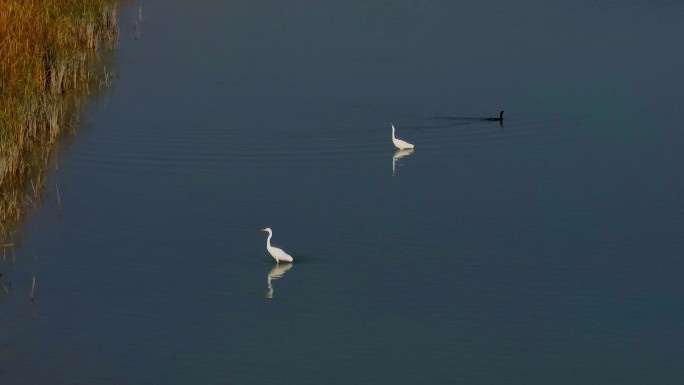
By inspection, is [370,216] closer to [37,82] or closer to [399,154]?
[399,154]

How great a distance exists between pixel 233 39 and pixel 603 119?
21.2 feet

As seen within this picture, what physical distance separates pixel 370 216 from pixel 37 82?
440 centimetres

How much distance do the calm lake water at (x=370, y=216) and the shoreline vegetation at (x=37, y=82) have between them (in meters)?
0.26

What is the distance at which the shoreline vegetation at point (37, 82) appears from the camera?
13.0 metres

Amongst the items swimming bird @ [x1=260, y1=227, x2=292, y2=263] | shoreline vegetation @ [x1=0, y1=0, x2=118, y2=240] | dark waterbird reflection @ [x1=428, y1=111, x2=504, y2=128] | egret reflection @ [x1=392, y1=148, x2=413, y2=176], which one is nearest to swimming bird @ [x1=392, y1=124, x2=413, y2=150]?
egret reflection @ [x1=392, y1=148, x2=413, y2=176]

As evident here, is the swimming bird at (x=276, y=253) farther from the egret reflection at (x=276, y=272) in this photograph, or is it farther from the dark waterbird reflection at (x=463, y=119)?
the dark waterbird reflection at (x=463, y=119)

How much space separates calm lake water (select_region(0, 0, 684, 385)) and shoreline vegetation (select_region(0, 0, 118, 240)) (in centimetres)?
26

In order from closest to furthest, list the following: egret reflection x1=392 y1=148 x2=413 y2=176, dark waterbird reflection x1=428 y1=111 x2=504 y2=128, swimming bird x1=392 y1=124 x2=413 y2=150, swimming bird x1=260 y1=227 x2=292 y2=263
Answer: swimming bird x1=260 y1=227 x2=292 y2=263 < egret reflection x1=392 y1=148 x2=413 y2=176 < swimming bird x1=392 y1=124 x2=413 y2=150 < dark waterbird reflection x1=428 y1=111 x2=504 y2=128

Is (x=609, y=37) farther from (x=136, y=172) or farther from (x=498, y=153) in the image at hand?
(x=136, y=172)

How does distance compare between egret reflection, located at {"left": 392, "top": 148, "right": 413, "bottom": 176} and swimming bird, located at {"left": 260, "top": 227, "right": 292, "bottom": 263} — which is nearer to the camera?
swimming bird, located at {"left": 260, "top": 227, "right": 292, "bottom": 263}

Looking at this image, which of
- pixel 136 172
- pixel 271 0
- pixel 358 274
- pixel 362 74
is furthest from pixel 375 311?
pixel 271 0

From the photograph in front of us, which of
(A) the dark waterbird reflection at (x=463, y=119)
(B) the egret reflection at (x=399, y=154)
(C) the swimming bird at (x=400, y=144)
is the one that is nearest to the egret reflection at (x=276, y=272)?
(B) the egret reflection at (x=399, y=154)

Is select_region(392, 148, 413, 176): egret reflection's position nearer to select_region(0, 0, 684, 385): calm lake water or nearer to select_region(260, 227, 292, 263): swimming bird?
select_region(0, 0, 684, 385): calm lake water

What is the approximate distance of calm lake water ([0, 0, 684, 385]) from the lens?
31.2 ft
